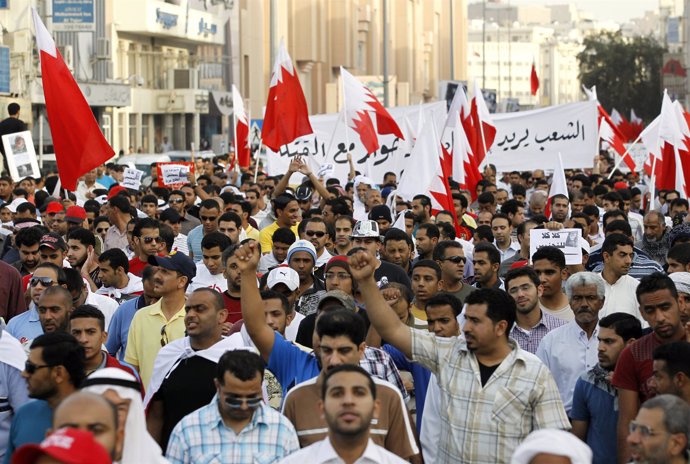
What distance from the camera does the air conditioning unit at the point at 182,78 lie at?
2181 inches

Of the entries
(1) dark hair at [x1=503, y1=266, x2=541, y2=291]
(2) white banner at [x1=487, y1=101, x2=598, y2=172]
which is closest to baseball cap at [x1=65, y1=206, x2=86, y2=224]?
(1) dark hair at [x1=503, y1=266, x2=541, y2=291]

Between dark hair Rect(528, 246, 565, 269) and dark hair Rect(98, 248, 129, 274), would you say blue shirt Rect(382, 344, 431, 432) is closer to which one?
dark hair Rect(528, 246, 565, 269)

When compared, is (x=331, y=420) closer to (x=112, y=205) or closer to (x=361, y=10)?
(x=112, y=205)

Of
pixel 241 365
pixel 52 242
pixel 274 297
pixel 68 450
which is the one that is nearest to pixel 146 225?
pixel 52 242

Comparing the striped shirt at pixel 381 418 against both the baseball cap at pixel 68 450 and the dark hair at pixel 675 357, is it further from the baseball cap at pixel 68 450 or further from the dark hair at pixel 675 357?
the baseball cap at pixel 68 450

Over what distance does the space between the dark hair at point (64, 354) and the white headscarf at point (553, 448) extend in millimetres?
2074

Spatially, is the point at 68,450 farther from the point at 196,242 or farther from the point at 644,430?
the point at 196,242

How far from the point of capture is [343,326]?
6.19m

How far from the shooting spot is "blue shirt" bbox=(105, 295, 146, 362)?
27.9ft

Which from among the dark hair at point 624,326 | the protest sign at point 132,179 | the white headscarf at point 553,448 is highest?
the protest sign at point 132,179

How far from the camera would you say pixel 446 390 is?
6238mm

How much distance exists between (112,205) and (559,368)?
6.21 meters

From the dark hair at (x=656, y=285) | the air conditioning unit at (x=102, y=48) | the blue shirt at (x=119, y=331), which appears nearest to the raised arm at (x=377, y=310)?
the dark hair at (x=656, y=285)

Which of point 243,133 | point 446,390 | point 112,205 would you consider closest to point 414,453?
point 446,390
